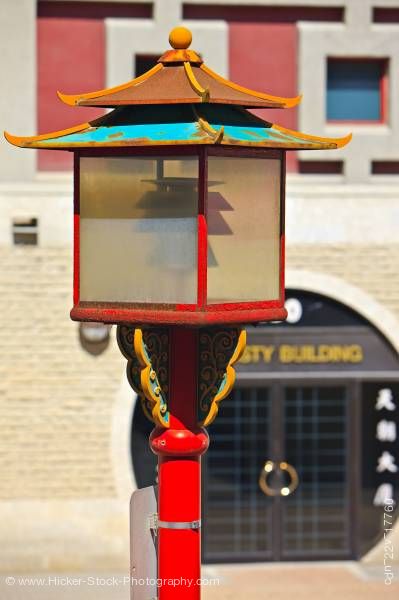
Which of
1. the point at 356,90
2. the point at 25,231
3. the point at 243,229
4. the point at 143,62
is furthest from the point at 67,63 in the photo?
the point at 243,229

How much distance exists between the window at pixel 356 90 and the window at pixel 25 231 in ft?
12.8

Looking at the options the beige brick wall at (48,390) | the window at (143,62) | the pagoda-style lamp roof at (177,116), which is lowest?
the beige brick wall at (48,390)

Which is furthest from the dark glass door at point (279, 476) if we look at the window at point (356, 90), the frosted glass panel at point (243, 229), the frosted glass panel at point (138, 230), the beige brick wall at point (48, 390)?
the frosted glass panel at point (138, 230)

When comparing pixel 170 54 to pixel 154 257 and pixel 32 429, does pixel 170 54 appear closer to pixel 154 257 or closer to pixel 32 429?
pixel 154 257

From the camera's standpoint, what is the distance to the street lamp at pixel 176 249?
23.8 feet

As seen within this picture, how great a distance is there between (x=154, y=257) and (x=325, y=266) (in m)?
9.79

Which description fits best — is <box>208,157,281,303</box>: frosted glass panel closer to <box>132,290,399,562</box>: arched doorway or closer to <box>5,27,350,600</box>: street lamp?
<box>5,27,350,600</box>: street lamp

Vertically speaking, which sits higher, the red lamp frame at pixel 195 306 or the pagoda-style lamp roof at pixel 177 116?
the pagoda-style lamp roof at pixel 177 116

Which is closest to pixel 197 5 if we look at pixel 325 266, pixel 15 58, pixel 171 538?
pixel 15 58

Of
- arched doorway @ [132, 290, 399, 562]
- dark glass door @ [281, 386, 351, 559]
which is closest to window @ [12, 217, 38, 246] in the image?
arched doorway @ [132, 290, 399, 562]

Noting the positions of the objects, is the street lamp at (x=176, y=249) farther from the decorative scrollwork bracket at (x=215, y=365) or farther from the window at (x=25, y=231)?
the window at (x=25, y=231)

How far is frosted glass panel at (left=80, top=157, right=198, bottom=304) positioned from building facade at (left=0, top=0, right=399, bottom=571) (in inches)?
355

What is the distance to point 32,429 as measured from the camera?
16.8 meters

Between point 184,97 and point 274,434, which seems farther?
point 274,434
